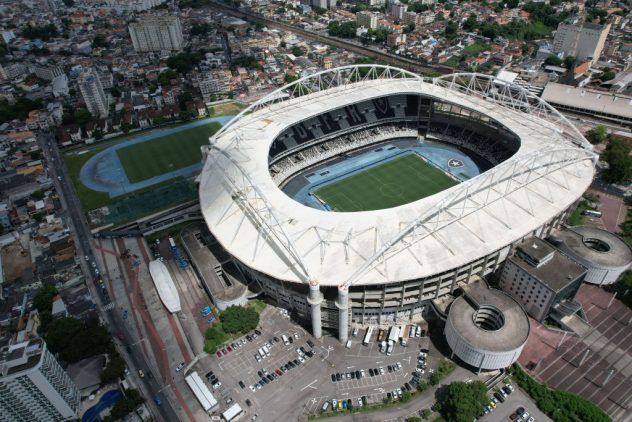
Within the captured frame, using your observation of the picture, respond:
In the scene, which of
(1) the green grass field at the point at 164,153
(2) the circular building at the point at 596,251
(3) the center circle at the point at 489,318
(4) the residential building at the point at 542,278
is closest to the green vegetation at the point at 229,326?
(3) the center circle at the point at 489,318

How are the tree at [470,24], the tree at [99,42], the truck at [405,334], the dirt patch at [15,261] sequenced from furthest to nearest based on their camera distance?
the tree at [99,42], the tree at [470,24], the dirt patch at [15,261], the truck at [405,334]

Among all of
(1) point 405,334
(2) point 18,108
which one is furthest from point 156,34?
(1) point 405,334

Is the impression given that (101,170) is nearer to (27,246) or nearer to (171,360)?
(27,246)

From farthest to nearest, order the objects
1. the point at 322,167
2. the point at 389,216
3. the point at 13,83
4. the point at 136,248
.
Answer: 1. the point at 13,83
2. the point at 322,167
3. the point at 136,248
4. the point at 389,216

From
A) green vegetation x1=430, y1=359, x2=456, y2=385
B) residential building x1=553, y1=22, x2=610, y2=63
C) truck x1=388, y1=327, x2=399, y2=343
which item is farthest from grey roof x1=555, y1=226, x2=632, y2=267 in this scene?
residential building x1=553, y1=22, x2=610, y2=63

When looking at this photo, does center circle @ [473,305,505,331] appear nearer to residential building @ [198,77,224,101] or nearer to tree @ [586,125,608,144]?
tree @ [586,125,608,144]

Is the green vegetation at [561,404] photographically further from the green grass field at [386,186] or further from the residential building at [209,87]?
the residential building at [209,87]

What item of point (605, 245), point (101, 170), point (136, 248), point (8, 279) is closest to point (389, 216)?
point (605, 245)
